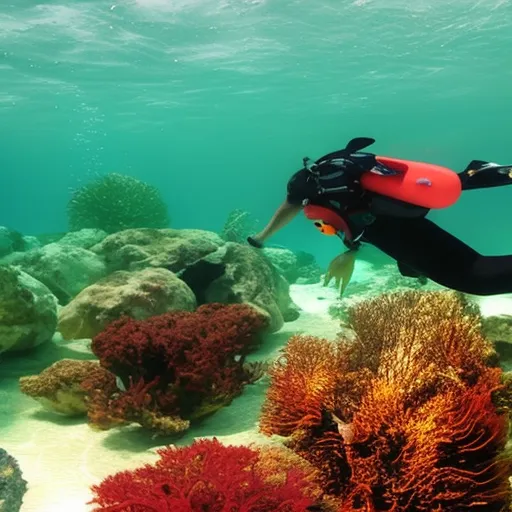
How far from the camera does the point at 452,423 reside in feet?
10.8

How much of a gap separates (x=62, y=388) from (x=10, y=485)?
1.88 meters

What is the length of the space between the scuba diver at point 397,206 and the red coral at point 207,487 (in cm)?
186

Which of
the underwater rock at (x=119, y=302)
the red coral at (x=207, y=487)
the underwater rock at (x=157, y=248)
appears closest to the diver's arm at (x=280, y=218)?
the red coral at (x=207, y=487)

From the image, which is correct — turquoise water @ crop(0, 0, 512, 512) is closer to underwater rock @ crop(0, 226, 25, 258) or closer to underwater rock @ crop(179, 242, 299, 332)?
underwater rock @ crop(179, 242, 299, 332)

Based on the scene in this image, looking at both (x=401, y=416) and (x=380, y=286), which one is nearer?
(x=401, y=416)

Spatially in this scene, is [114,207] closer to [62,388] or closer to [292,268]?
[292,268]

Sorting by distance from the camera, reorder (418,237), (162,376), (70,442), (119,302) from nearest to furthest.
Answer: (418,237), (70,442), (162,376), (119,302)

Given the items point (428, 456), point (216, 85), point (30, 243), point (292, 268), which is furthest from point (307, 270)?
point (216, 85)

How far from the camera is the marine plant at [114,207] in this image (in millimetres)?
18234

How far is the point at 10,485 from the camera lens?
12.5 feet

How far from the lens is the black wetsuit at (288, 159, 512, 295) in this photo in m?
4.24

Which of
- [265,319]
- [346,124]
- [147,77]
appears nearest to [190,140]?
[346,124]

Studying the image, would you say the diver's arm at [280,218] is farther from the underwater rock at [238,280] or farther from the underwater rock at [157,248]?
the underwater rock at [157,248]

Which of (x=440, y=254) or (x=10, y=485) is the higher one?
(x=440, y=254)
